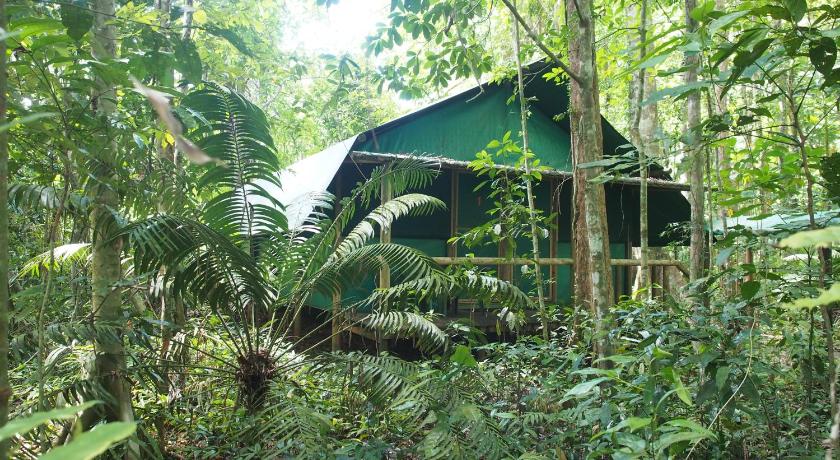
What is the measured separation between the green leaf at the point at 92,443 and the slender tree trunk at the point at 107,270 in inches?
103

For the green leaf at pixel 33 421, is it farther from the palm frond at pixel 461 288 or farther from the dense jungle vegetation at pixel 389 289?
the palm frond at pixel 461 288

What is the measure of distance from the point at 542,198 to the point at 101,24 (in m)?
7.40

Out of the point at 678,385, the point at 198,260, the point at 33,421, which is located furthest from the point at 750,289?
the point at 198,260

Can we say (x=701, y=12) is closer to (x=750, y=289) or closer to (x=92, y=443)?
(x=750, y=289)

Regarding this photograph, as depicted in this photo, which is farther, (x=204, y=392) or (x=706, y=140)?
(x=204, y=392)

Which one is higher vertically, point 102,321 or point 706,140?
point 706,140

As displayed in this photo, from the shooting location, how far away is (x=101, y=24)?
10.6 feet

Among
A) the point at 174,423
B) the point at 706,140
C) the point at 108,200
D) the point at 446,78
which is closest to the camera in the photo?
the point at 706,140

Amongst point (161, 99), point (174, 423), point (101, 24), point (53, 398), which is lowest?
point (174, 423)

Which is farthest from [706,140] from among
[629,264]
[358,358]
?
[629,264]

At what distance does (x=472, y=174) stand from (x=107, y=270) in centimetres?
595

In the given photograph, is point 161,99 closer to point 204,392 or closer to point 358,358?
point 358,358

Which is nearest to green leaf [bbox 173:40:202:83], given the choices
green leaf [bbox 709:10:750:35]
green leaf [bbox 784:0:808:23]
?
green leaf [bbox 709:10:750:35]

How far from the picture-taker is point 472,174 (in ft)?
28.0
